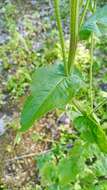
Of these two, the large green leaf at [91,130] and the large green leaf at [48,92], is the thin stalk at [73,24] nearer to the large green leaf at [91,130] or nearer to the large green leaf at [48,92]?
the large green leaf at [48,92]

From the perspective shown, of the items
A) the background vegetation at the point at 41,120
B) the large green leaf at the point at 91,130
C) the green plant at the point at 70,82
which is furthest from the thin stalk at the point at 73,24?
the background vegetation at the point at 41,120

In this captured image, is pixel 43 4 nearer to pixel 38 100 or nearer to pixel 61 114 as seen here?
pixel 61 114

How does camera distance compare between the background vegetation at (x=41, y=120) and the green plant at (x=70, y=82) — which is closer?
the green plant at (x=70, y=82)

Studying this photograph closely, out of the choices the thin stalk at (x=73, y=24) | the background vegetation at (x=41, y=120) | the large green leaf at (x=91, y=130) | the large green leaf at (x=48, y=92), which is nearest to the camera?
the thin stalk at (x=73, y=24)

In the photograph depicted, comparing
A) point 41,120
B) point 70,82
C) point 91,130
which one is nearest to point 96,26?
point 70,82

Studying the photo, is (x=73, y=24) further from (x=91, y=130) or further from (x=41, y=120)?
(x=41, y=120)

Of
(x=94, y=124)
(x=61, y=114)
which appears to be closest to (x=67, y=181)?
(x=94, y=124)
